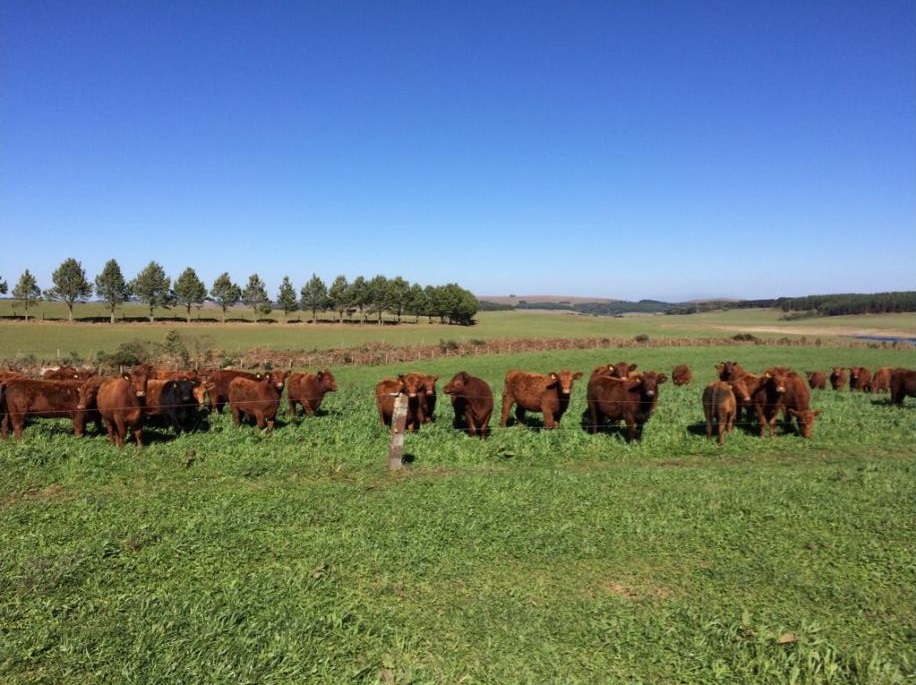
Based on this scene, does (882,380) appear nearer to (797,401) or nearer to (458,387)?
(797,401)

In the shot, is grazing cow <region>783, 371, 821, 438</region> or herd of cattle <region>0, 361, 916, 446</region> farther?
grazing cow <region>783, 371, 821, 438</region>

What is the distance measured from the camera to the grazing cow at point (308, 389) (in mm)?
14125

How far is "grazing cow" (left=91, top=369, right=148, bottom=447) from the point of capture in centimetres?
1041

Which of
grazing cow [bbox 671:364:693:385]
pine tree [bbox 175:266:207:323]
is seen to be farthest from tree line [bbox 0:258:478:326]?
grazing cow [bbox 671:364:693:385]

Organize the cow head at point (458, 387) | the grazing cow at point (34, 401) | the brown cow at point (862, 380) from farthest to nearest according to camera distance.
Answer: the brown cow at point (862, 380) < the cow head at point (458, 387) < the grazing cow at point (34, 401)

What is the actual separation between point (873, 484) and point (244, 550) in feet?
31.3

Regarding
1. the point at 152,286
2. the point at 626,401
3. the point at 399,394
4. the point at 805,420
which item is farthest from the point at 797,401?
the point at 152,286

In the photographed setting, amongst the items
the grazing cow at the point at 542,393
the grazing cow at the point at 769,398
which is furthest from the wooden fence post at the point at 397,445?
the grazing cow at the point at 769,398

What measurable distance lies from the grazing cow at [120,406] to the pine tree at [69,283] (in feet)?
271

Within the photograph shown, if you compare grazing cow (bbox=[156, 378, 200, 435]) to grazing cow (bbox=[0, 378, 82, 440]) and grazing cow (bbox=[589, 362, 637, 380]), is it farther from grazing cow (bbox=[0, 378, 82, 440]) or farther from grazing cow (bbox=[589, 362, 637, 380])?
grazing cow (bbox=[589, 362, 637, 380])

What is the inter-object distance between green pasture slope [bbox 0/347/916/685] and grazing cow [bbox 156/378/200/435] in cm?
116

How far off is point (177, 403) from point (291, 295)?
92.0 metres

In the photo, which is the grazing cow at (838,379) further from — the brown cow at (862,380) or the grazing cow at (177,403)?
the grazing cow at (177,403)

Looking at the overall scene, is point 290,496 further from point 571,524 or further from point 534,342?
point 534,342
